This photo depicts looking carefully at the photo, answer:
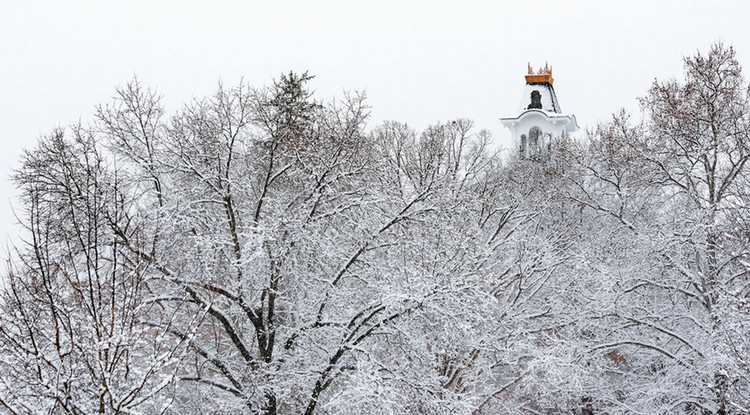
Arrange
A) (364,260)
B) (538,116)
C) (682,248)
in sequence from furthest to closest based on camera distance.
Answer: (538,116)
(682,248)
(364,260)

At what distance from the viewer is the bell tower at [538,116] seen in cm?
3894

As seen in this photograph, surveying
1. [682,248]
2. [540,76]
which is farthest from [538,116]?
[682,248]

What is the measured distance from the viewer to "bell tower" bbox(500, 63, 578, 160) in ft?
128

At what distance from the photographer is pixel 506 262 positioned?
50.9ft

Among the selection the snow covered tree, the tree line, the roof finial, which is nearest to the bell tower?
the roof finial

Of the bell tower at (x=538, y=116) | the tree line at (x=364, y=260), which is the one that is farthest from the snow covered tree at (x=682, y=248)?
the bell tower at (x=538, y=116)

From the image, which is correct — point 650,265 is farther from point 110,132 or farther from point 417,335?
point 110,132

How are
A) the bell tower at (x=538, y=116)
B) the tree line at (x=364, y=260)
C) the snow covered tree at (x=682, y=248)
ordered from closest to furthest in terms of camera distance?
1. the tree line at (x=364, y=260)
2. the snow covered tree at (x=682, y=248)
3. the bell tower at (x=538, y=116)

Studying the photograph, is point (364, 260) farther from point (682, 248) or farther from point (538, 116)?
point (538, 116)

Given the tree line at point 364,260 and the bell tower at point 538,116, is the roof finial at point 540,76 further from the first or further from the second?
the tree line at point 364,260

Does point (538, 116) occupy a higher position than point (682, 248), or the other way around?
point (538, 116)

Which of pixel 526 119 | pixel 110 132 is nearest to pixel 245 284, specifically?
pixel 110 132

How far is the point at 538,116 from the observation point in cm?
3909

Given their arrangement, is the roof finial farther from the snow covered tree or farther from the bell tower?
the snow covered tree
